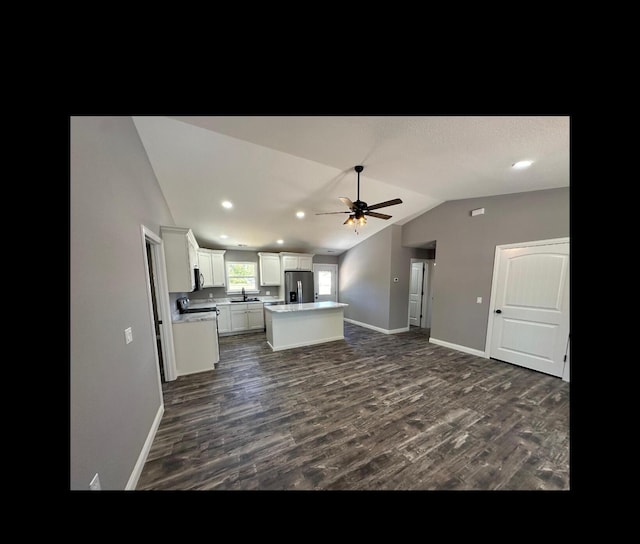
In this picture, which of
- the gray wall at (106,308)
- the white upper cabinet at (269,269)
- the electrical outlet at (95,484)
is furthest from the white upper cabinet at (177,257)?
the white upper cabinet at (269,269)

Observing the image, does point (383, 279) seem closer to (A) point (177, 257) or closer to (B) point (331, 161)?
(B) point (331, 161)

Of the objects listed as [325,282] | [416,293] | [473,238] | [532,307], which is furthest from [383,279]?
[532,307]

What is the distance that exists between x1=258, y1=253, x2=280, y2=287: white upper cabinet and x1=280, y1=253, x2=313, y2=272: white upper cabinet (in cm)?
21

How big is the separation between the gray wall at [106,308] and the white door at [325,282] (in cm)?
460

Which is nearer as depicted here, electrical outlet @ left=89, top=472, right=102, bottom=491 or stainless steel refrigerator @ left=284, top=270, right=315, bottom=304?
electrical outlet @ left=89, top=472, right=102, bottom=491

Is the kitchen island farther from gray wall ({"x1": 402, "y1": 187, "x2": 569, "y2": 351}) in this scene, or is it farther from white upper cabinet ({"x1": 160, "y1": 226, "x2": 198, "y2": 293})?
gray wall ({"x1": 402, "y1": 187, "x2": 569, "y2": 351})

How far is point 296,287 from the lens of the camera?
5.48 m

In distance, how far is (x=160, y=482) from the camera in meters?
1.41

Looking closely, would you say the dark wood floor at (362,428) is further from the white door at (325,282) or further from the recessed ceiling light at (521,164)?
the white door at (325,282)

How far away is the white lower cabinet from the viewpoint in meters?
4.72

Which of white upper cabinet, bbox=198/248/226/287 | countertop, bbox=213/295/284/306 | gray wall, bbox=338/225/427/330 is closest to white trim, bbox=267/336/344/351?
gray wall, bbox=338/225/427/330
